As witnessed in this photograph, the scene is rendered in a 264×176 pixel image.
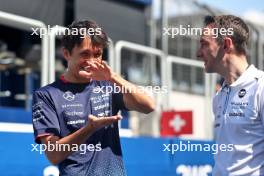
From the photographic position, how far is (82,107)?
2932mm

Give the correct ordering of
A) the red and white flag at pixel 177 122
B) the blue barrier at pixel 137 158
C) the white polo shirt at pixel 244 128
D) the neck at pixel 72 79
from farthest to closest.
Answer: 1. the red and white flag at pixel 177 122
2. the blue barrier at pixel 137 158
3. the neck at pixel 72 79
4. the white polo shirt at pixel 244 128

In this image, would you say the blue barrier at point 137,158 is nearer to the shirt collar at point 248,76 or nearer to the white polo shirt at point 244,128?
the white polo shirt at point 244,128

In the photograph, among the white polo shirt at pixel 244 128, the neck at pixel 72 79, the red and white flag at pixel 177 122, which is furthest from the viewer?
the red and white flag at pixel 177 122

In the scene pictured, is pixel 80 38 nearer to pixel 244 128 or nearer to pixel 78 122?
pixel 78 122

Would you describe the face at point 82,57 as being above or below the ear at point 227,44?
below

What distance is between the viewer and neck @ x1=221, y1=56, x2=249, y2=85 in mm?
2893

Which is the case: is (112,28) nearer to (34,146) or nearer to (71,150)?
(34,146)

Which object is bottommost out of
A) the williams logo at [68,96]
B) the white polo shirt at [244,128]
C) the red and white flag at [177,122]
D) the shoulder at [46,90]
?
the red and white flag at [177,122]

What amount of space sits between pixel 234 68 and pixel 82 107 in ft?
2.48

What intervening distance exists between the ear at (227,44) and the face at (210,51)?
0.11 feet

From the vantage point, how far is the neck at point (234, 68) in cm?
289

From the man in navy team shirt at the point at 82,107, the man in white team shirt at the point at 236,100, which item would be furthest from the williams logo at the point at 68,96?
the man in white team shirt at the point at 236,100

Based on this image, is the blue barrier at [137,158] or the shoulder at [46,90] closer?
the shoulder at [46,90]

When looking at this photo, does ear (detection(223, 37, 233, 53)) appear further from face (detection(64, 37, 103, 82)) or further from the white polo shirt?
face (detection(64, 37, 103, 82))
